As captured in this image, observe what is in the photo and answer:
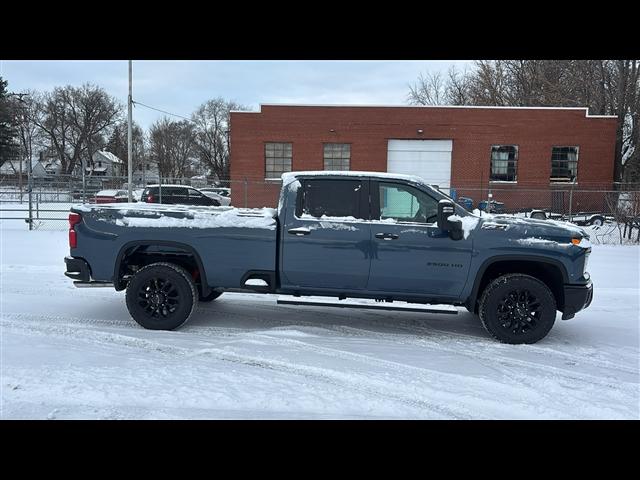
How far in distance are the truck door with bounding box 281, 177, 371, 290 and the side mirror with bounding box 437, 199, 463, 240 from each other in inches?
32.6

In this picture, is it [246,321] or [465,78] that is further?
[465,78]

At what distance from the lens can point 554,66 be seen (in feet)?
120

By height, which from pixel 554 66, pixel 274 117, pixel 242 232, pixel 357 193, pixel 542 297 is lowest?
pixel 542 297

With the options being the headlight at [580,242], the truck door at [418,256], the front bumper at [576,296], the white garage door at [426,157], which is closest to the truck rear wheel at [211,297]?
the truck door at [418,256]

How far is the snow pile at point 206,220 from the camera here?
5992mm

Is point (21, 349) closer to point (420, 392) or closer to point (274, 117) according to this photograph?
point (420, 392)

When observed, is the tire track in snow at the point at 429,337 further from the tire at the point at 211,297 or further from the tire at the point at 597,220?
the tire at the point at 597,220

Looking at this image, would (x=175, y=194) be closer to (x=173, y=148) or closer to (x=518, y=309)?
(x=518, y=309)

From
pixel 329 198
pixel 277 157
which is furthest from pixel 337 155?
pixel 329 198

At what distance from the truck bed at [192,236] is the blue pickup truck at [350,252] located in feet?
0.04

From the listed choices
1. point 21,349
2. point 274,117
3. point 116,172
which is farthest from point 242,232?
point 116,172

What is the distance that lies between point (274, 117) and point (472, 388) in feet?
80.6

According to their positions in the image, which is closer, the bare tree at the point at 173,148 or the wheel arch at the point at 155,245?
the wheel arch at the point at 155,245

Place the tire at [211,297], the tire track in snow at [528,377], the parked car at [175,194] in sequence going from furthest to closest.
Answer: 1. the parked car at [175,194]
2. the tire at [211,297]
3. the tire track in snow at [528,377]
